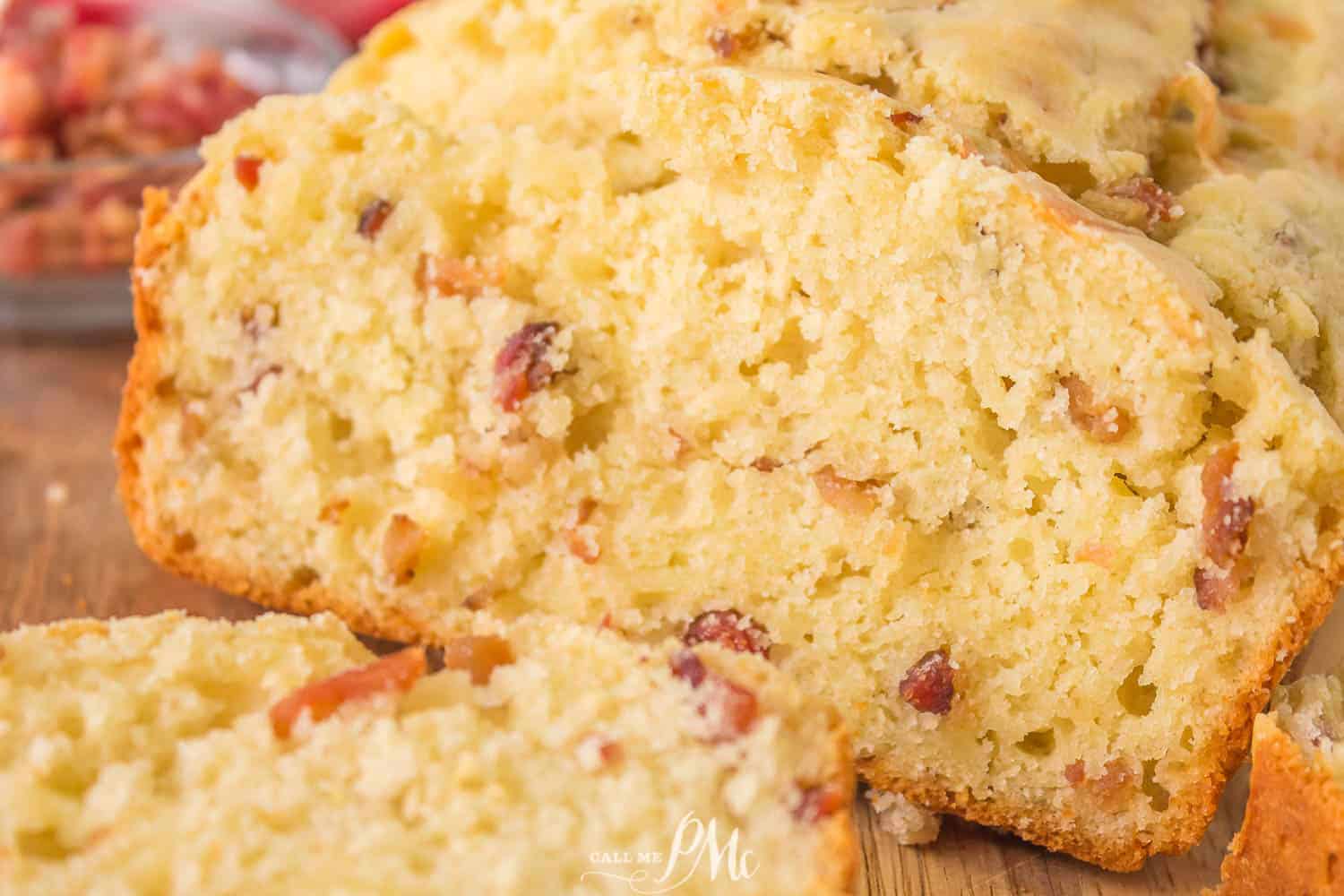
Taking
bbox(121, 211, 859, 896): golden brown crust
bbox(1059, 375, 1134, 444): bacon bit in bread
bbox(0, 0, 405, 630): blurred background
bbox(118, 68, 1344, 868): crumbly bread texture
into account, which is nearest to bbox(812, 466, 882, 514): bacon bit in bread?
bbox(118, 68, 1344, 868): crumbly bread texture

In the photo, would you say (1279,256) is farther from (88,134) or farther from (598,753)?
(88,134)

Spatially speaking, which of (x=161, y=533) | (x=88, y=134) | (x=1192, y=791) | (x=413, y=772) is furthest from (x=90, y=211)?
(x=1192, y=791)

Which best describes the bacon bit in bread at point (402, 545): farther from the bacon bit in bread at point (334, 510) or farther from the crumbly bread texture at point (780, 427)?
the bacon bit in bread at point (334, 510)

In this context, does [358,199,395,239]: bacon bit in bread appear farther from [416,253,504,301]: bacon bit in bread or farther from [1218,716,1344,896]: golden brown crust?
[1218,716,1344,896]: golden brown crust

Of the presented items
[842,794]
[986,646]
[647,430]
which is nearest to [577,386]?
[647,430]

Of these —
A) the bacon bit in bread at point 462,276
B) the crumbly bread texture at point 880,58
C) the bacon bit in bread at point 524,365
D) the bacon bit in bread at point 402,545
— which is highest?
the crumbly bread texture at point 880,58

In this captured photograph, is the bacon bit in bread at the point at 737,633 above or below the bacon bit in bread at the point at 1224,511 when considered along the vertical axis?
below

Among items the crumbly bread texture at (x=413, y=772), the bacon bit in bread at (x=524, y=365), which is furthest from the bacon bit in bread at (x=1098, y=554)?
the bacon bit in bread at (x=524, y=365)
